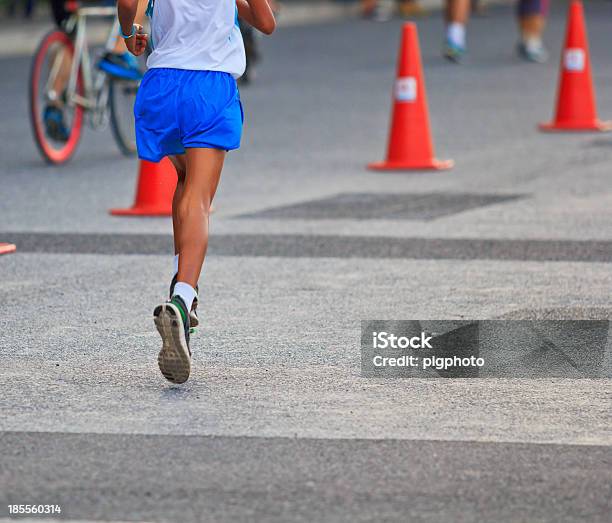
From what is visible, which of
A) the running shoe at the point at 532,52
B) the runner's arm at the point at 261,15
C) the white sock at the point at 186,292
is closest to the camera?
the white sock at the point at 186,292

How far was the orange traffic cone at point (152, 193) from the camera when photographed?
31.6 ft

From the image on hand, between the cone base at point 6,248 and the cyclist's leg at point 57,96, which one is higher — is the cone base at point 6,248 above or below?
above

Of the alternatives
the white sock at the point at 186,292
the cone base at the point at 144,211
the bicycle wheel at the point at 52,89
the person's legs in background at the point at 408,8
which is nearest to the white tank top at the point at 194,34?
the white sock at the point at 186,292

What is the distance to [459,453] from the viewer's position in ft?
15.5

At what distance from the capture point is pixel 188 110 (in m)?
5.86

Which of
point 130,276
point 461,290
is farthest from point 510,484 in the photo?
point 130,276

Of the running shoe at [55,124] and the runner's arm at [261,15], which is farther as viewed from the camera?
the running shoe at [55,124]

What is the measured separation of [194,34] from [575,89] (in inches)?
328

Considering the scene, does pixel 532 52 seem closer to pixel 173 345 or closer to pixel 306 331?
pixel 306 331

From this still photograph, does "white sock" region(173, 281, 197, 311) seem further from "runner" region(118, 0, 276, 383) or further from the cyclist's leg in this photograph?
the cyclist's leg

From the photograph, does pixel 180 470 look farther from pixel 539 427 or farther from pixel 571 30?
pixel 571 30

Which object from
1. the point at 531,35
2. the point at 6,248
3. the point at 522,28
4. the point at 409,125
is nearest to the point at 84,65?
the point at 409,125

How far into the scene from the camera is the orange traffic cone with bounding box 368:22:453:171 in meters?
11.7

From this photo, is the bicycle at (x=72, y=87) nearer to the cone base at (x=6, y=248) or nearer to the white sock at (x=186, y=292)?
the cone base at (x=6, y=248)
